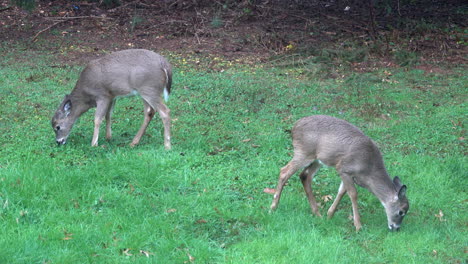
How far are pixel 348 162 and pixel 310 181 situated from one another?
51 centimetres

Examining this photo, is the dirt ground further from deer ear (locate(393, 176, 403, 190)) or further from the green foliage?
deer ear (locate(393, 176, 403, 190))

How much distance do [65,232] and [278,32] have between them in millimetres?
10017

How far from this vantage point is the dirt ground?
45.1 feet

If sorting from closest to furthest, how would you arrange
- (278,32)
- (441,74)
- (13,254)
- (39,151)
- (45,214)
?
(13,254), (45,214), (39,151), (441,74), (278,32)

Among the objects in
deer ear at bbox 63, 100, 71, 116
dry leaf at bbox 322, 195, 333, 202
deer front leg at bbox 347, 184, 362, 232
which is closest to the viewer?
deer front leg at bbox 347, 184, 362, 232

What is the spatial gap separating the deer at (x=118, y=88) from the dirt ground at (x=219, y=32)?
4.22m

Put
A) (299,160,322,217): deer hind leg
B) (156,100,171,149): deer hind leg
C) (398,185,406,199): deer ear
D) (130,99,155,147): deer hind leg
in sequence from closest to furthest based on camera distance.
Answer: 1. (398,185,406,199): deer ear
2. (299,160,322,217): deer hind leg
3. (156,100,171,149): deer hind leg
4. (130,99,155,147): deer hind leg

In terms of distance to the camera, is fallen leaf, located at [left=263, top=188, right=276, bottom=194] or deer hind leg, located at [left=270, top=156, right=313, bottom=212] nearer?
deer hind leg, located at [left=270, top=156, right=313, bottom=212]

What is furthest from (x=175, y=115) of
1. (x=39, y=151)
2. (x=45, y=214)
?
(x=45, y=214)

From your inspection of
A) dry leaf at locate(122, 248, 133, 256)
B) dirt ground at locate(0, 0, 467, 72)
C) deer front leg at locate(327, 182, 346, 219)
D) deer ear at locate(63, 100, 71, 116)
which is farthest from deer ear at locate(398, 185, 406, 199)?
dirt ground at locate(0, 0, 467, 72)

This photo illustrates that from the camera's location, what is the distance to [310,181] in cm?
672

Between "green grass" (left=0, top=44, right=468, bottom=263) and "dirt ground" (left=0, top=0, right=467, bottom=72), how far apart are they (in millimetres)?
2281

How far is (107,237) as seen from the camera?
5.77 m

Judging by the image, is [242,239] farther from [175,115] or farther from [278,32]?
[278,32]
